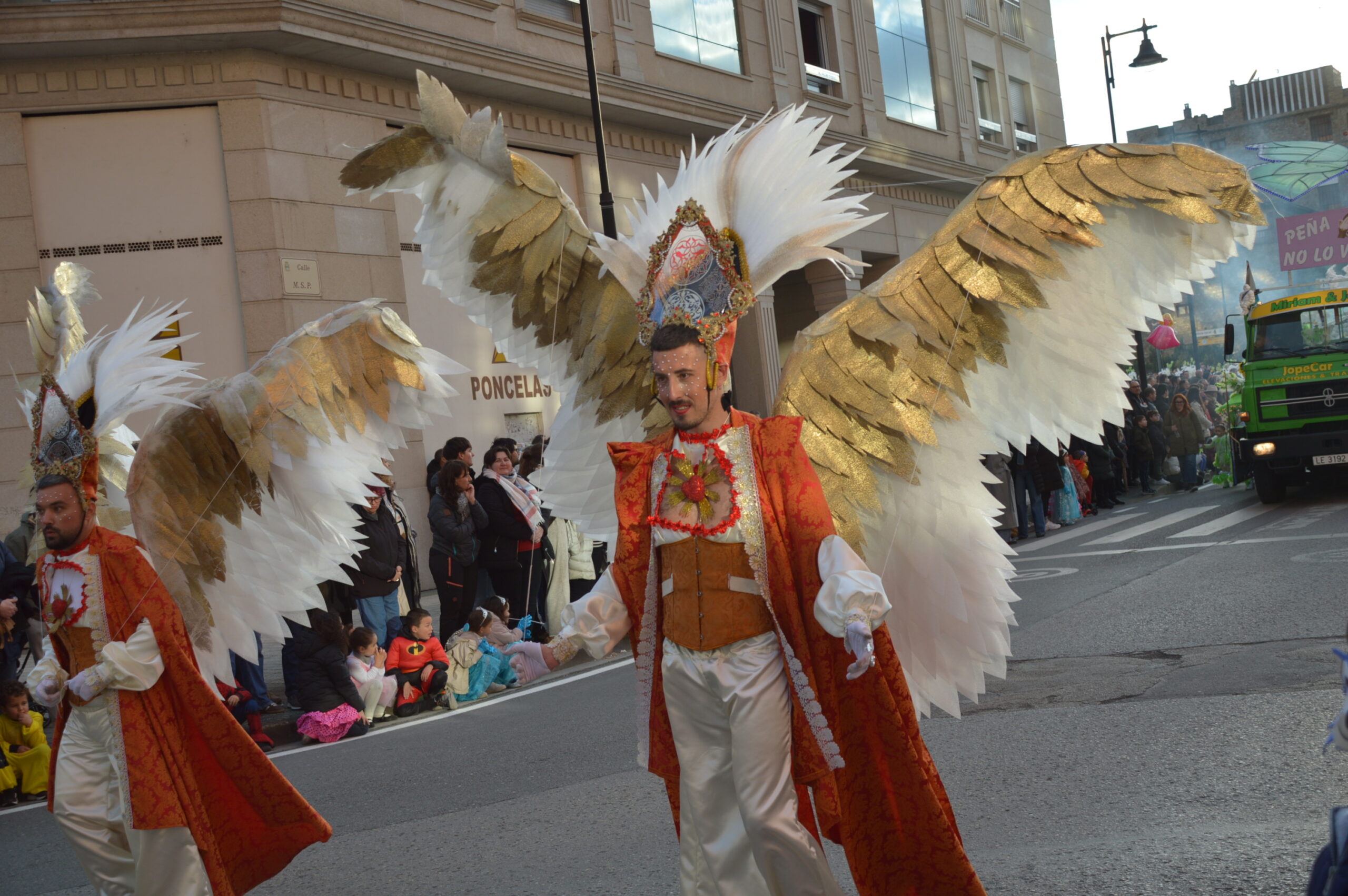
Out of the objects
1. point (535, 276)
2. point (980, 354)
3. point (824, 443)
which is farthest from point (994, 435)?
point (535, 276)

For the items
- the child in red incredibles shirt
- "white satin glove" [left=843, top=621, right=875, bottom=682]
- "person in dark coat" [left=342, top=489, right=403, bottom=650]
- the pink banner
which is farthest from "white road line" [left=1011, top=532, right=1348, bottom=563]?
"white satin glove" [left=843, top=621, right=875, bottom=682]

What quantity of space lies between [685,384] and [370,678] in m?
5.26

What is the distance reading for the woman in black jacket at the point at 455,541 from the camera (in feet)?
29.7

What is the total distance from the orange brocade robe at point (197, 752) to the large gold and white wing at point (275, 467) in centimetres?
19

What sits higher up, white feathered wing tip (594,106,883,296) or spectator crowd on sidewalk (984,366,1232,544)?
white feathered wing tip (594,106,883,296)

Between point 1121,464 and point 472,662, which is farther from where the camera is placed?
point 1121,464

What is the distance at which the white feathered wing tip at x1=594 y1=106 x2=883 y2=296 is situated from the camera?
3.88 metres

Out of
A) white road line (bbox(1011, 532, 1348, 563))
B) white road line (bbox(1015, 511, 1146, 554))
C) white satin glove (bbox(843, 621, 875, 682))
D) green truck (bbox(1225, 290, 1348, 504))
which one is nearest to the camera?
white satin glove (bbox(843, 621, 875, 682))

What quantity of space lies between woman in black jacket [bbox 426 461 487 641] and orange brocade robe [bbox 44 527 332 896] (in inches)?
174

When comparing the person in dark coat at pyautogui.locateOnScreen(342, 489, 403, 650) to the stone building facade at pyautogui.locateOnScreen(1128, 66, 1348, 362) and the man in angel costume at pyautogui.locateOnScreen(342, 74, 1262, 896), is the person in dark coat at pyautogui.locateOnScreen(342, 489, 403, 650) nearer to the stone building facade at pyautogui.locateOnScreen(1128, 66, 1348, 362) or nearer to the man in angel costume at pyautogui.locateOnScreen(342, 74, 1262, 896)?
the man in angel costume at pyautogui.locateOnScreen(342, 74, 1262, 896)

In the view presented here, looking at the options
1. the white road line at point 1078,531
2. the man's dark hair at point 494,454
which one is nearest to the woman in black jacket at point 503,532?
the man's dark hair at point 494,454

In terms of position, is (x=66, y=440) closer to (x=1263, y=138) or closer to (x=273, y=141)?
(x=273, y=141)

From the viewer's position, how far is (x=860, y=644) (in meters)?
3.17

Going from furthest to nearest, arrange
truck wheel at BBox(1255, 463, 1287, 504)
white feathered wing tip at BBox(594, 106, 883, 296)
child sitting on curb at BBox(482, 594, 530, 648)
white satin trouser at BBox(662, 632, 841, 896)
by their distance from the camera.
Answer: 1. truck wheel at BBox(1255, 463, 1287, 504)
2. child sitting on curb at BBox(482, 594, 530, 648)
3. white feathered wing tip at BBox(594, 106, 883, 296)
4. white satin trouser at BBox(662, 632, 841, 896)
